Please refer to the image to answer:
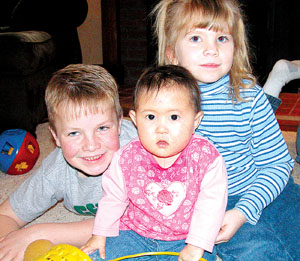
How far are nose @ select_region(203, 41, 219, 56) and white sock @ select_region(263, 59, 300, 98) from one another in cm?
65

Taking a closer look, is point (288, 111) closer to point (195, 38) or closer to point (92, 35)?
point (195, 38)

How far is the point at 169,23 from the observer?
1034mm

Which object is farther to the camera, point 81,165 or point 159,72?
point 81,165

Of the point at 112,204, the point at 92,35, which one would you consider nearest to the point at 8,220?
the point at 112,204

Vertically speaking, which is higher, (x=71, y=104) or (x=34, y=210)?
(x=71, y=104)

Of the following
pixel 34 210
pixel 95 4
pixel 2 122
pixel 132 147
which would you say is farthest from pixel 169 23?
pixel 95 4

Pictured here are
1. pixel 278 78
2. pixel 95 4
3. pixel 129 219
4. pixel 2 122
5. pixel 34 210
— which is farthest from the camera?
pixel 95 4

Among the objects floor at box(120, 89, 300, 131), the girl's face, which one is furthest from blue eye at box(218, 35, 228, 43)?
floor at box(120, 89, 300, 131)

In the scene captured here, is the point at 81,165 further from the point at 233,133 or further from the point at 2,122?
the point at 2,122

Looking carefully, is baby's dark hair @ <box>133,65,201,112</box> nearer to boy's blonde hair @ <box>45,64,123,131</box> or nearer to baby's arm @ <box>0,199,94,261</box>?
boy's blonde hair @ <box>45,64,123,131</box>

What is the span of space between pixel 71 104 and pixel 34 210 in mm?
377

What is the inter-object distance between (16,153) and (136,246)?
799mm

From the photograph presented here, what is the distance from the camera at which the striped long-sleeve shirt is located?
0.97 metres

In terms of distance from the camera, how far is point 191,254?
79 centimetres
